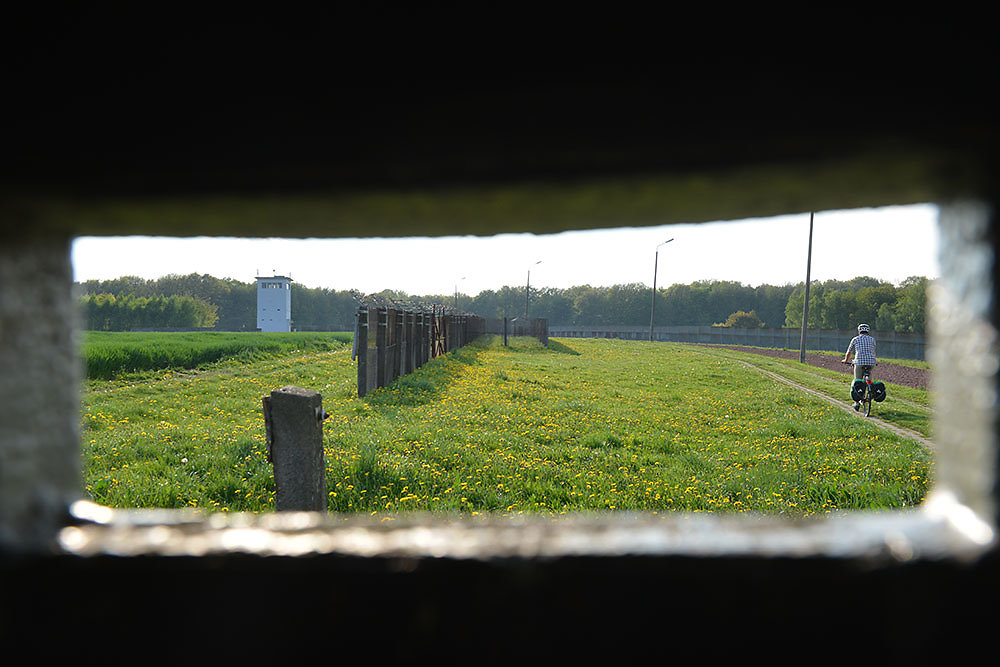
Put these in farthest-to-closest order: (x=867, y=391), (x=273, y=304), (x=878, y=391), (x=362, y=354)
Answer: (x=273, y=304)
(x=867, y=391)
(x=878, y=391)
(x=362, y=354)

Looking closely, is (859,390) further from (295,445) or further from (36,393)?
(36,393)

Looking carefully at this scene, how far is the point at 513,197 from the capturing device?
88 cm

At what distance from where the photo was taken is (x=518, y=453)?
6.65 metres

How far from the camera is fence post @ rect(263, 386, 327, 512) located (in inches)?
152

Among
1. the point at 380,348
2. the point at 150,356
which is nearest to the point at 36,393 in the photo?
the point at 380,348

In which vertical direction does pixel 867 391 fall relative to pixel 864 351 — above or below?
below

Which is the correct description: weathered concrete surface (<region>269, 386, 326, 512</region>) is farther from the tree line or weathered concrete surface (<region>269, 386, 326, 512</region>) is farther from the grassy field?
the tree line

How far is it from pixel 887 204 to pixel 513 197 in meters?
0.65

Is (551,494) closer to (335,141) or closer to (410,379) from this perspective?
(335,141)

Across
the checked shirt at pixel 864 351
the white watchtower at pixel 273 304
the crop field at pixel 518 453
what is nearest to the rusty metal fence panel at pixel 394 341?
the crop field at pixel 518 453

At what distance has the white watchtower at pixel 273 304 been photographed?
261 ft

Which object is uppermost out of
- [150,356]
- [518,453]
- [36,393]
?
[36,393]

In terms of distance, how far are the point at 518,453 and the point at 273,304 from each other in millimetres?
81187

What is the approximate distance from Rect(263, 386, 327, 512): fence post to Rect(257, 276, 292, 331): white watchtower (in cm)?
8075
